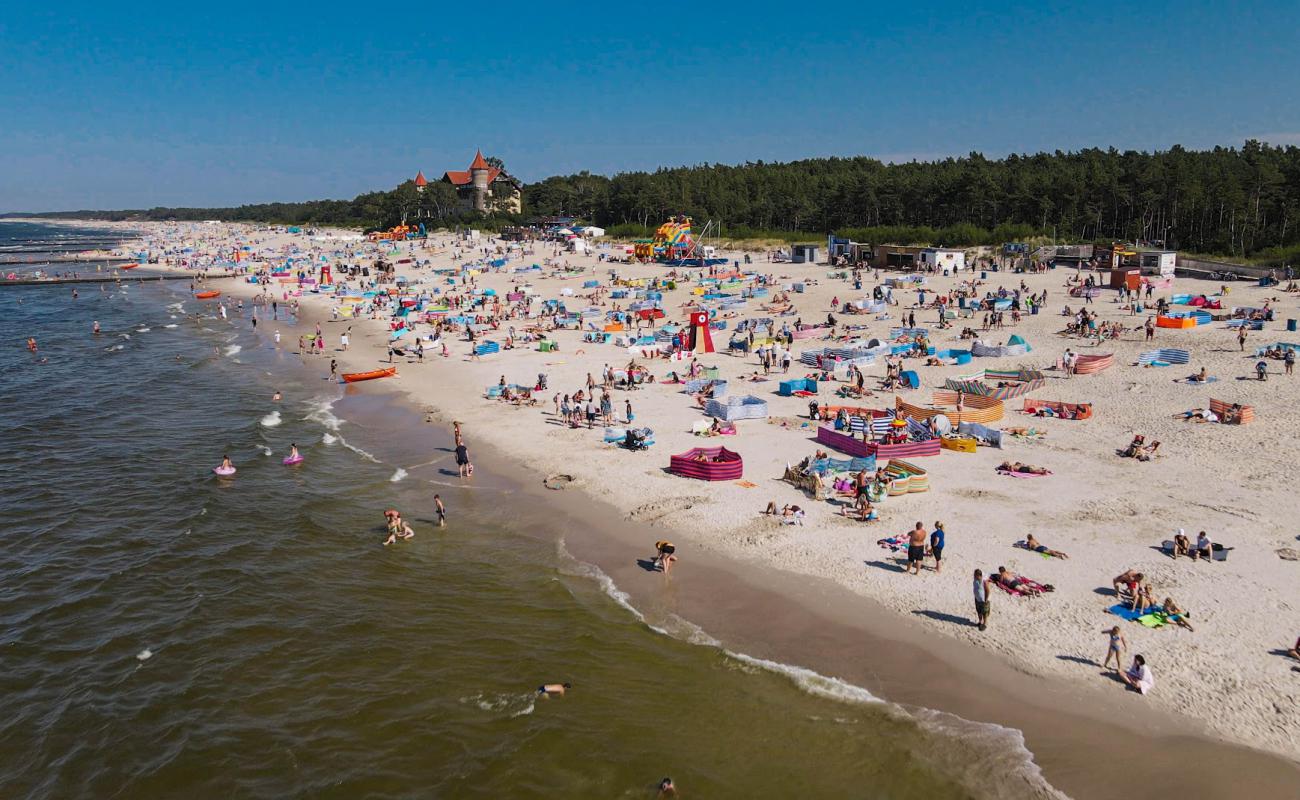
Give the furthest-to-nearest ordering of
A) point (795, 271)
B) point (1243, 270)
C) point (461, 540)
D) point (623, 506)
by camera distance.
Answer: point (795, 271)
point (1243, 270)
point (623, 506)
point (461, 540)

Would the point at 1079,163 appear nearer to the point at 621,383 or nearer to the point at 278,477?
the point at 621,383

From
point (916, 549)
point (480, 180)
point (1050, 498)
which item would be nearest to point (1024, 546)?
point (916, 549)

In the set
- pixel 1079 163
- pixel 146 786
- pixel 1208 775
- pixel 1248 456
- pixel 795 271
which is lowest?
pixel 146 786

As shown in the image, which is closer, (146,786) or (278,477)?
(146,786)

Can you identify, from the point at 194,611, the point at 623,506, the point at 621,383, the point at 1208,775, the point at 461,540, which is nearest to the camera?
the point at 1208,775

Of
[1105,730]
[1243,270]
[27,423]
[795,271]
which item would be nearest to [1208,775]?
[1105,730]

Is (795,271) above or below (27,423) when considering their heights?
above
